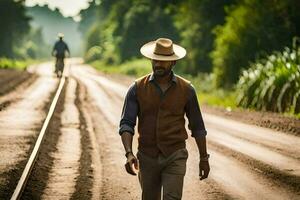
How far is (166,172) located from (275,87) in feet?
44.0

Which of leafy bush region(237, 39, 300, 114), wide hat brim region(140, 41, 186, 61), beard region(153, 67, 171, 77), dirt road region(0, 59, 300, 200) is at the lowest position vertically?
dirt road region(0, 59, 300, 200)

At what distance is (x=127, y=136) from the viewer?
450cm

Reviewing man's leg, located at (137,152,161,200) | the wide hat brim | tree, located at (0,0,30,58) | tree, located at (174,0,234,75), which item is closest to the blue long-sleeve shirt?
the wide hat brim

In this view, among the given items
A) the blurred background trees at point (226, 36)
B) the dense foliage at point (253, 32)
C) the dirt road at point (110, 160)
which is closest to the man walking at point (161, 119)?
the dirt road at point (110, 160)

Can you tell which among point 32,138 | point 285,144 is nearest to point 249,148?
point 285,144

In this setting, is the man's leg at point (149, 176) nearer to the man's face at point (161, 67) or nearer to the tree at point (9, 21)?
the man's face at point (161, 67)

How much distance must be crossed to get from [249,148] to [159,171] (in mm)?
6646

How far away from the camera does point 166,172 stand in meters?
4.54

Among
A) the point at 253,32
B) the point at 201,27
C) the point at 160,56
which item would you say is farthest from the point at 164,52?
the point at 201,27

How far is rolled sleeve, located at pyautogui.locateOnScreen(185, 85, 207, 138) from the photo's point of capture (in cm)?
459

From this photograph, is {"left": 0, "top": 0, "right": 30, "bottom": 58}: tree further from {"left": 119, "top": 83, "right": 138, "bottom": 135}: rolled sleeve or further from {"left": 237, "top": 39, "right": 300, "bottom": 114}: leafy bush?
{"left": 119, "top": 83, "right": 138, "bottom": 135}: rolled sleeve

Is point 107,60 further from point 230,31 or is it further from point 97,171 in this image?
point 97,171

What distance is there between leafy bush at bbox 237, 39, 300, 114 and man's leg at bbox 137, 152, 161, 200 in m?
12.2

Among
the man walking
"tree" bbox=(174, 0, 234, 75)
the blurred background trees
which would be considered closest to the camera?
the man walking
